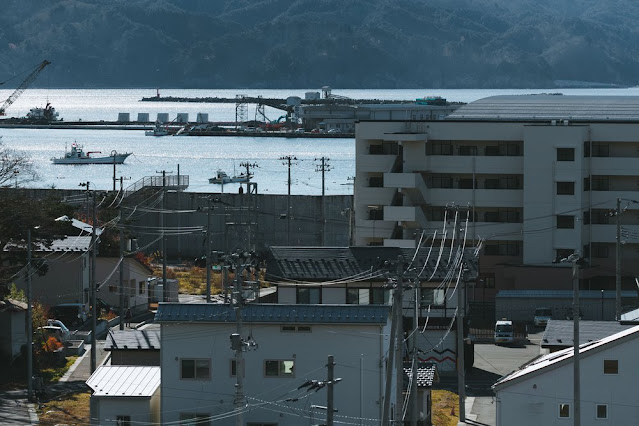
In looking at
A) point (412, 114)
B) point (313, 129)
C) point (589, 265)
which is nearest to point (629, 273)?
point (589, 265)

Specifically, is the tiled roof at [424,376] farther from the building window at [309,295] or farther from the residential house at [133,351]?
the residential house at [133,351]

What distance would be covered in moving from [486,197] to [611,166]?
2.62 metres

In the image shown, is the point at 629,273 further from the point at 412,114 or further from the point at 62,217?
the point at 412,114

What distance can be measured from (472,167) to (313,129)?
305 ft

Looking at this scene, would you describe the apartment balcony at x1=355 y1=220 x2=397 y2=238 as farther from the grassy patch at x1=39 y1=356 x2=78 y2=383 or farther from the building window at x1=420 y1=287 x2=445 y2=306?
the grassy patch at x1=39 y1=356 x2=78 y2=383

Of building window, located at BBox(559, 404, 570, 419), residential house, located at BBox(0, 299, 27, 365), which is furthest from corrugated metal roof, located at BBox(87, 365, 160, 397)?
building window, located at BBox(559, 404, 570, 419)

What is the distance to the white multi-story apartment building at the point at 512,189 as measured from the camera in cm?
2678

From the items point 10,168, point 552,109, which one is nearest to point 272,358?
point 10,168

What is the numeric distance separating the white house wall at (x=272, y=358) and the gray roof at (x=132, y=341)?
2.35 metres

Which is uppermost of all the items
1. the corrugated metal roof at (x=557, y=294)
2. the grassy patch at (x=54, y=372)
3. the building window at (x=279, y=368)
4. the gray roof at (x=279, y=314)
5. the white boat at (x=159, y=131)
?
the white boat at (x=159, y=131)

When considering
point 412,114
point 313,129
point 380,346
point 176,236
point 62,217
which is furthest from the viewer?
point 313,129

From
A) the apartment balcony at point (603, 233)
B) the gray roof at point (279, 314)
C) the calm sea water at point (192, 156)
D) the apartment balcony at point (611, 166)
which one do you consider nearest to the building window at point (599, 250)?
the apartment balcony at point (603, 233)

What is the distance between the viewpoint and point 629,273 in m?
26.3

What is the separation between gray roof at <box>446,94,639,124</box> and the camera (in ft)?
96.0
